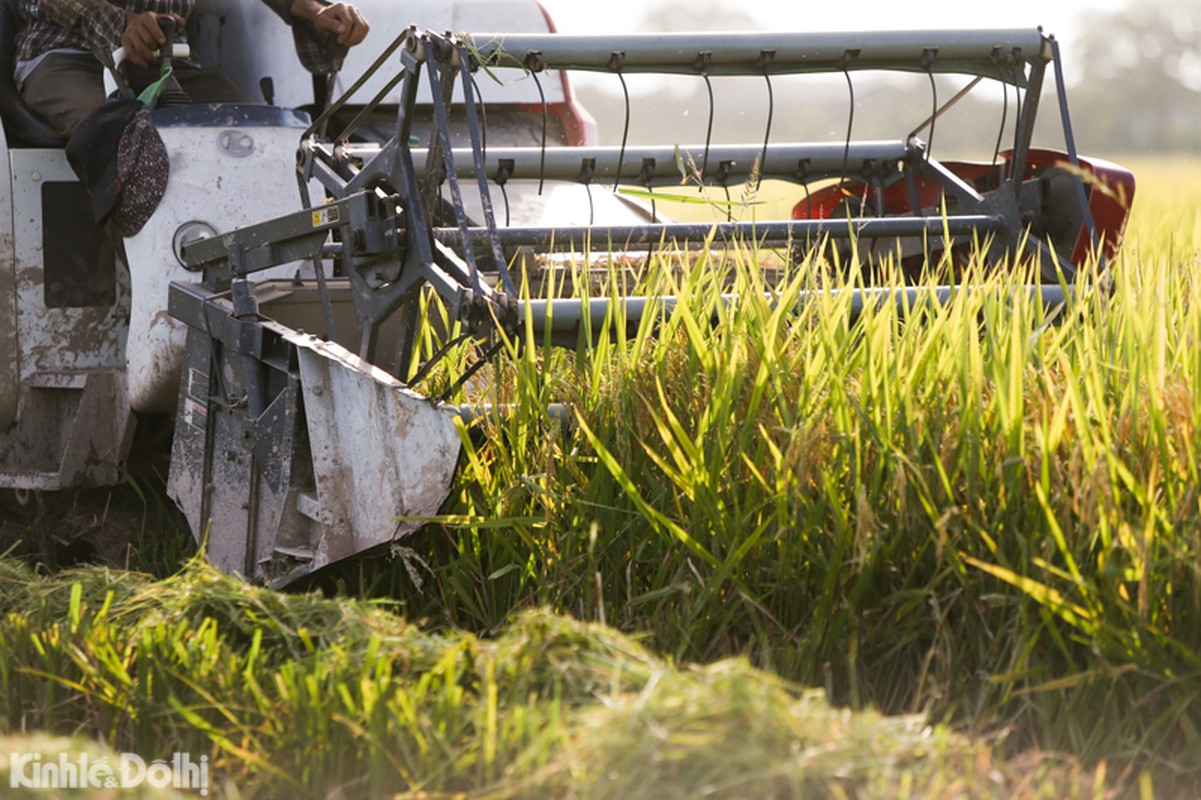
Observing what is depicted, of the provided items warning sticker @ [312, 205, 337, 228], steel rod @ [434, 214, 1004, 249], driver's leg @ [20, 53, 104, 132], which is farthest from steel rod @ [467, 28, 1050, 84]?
driver's leg @ [20, 53, 104, 132]

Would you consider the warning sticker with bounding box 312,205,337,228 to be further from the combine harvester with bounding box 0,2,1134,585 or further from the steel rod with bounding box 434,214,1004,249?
the steel rod with bounding box 434,214,1004,249

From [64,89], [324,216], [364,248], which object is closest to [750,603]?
[364,248]

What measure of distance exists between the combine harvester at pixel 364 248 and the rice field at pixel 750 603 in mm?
185

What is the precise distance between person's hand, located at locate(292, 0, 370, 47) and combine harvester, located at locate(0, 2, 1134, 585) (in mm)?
314

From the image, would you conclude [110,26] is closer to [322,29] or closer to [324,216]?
[322,29]

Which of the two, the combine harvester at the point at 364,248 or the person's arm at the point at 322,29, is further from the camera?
the person's arm at the point at 322,29

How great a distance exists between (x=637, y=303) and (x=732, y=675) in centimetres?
128

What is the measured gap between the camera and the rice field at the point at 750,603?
1.90 metres

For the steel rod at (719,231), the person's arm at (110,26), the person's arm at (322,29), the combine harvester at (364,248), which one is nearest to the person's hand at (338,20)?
the person's arm at (322,29)

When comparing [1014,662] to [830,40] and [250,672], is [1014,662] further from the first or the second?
[830,40]

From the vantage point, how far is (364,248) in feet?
10.0

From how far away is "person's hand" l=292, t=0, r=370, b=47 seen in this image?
418cm

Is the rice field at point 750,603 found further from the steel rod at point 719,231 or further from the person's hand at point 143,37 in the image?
the person's hand at point 143,37

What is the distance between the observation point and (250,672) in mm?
2141
